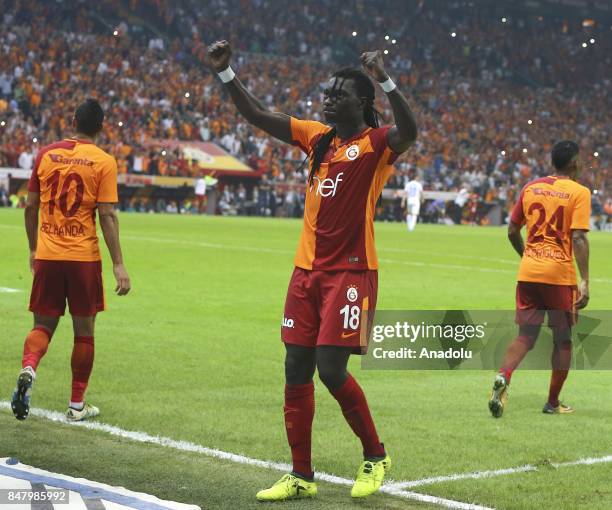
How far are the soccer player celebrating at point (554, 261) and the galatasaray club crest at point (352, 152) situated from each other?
2764 mm

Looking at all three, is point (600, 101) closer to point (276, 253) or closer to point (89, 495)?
point (276, 253)

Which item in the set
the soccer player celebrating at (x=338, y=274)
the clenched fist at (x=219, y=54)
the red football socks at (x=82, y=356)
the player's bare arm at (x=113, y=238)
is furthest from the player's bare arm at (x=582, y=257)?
the red football socks at (x=82, y=356)

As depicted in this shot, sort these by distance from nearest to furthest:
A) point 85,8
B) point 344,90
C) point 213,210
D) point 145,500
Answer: point 145,500, point 344,90, point 213,210, point 85,8

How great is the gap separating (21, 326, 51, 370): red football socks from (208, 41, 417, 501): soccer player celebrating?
2126mm

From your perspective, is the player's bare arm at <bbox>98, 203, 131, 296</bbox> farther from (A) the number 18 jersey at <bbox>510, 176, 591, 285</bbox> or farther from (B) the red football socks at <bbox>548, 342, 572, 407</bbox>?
(B) the red football socks at <bbox>548, 342, 572, 407</bbox>

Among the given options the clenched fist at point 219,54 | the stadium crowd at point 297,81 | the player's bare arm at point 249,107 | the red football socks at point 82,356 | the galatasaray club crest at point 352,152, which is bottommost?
the red football socks at point 82,356

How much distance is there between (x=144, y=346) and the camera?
10.5 meters

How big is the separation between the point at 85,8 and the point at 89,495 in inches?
1924

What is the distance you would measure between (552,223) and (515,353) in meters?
0.96

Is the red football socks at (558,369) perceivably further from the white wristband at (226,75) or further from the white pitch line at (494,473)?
the white wristband at (226,75)

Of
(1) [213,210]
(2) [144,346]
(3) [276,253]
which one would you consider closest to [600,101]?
(1) [213,210]

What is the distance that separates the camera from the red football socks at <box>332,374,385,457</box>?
5438 mm

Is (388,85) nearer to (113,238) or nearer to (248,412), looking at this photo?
(113,238)

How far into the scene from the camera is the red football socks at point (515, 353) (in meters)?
Answer: 7.80
